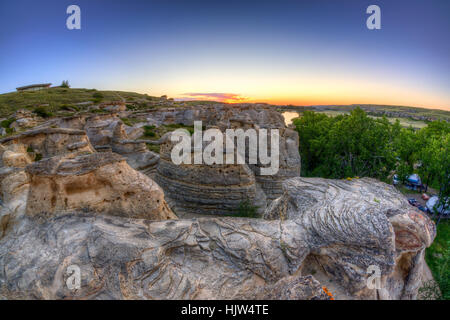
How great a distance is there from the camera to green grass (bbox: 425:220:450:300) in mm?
8742

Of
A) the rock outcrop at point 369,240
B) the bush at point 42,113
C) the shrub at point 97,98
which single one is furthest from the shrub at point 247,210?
the shrub at point 97,98

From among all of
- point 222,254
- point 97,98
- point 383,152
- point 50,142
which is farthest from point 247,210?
point 97,98

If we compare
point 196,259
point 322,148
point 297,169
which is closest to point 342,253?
point 196,259

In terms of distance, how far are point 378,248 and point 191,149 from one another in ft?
29.1

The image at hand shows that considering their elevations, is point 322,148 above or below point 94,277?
above

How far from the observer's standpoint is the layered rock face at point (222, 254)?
3.96m

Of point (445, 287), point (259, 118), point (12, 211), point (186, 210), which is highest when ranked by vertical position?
point (259, 118)

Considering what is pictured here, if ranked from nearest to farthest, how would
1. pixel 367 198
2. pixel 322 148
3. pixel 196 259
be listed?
pixel 196 259 → pixel 367 198 → pixel 322 148

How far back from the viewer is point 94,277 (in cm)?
395

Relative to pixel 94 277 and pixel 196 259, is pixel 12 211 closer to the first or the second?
pixel 94 277

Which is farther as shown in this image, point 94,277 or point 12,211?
point 12,211

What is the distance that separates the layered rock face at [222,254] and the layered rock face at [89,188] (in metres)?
0.43

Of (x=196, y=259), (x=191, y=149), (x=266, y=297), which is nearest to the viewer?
(x=266, y=297)

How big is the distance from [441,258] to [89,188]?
585 inches
